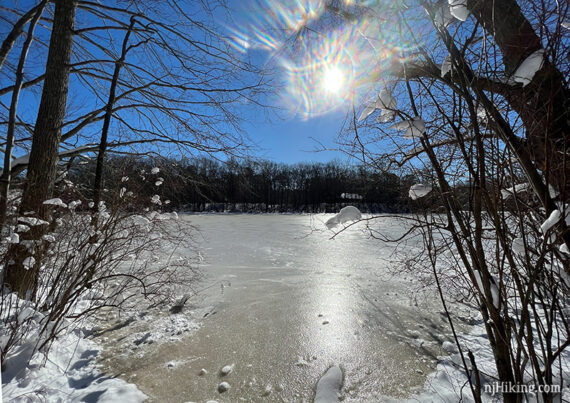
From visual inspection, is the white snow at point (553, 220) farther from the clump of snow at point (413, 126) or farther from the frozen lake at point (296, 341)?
the frozen lake at point (296, 341)

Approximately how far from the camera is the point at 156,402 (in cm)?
210

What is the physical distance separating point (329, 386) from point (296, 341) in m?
0.84

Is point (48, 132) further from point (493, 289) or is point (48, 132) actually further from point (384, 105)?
point (493, 289)

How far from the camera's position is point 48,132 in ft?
9.32

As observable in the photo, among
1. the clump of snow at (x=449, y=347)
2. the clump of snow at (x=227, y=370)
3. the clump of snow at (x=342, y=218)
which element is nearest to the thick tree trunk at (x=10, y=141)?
the clump of snow at (x=227, y=370)

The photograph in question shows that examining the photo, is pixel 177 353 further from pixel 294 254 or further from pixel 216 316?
pixel 294 254

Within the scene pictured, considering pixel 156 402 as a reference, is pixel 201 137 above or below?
above

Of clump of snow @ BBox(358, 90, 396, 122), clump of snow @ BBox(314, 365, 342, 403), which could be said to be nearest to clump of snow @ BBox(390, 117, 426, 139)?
clump of snow @ BBox(358, 90, 396, 122)

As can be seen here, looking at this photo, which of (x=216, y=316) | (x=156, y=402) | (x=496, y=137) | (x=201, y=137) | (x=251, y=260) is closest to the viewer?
(x=496, y=137)

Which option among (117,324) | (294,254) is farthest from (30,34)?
(294,254)

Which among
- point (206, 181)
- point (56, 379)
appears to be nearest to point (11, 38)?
point (206, 181)

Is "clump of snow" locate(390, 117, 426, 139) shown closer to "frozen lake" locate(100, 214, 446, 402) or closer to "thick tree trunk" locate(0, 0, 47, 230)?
"frozen lake" locate(100, 214, 446, 402)

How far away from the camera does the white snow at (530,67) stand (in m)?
0.82

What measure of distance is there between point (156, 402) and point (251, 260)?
5388mm
